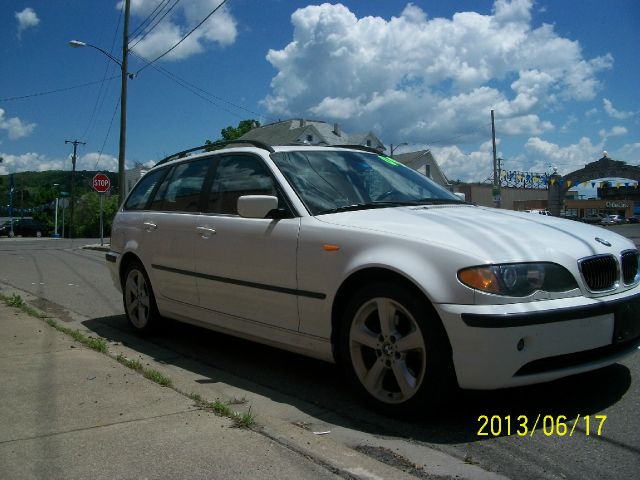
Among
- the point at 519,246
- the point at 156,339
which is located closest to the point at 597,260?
the point at 519,246

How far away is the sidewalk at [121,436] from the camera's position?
2711 mm

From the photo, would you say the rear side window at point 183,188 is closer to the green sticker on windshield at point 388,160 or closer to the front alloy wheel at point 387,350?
the green sticker on windshield at point 388,160

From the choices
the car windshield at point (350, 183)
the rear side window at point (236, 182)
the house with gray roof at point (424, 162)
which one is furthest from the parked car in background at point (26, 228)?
the car windshield at point (350, 183)

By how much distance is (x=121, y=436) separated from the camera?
10.2 feet

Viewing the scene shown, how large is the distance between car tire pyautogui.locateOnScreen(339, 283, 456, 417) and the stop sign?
21044 millimetres

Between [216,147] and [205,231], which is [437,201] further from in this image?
[216,147]

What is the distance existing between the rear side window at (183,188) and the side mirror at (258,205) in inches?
41.3

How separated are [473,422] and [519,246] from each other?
40.3 inches

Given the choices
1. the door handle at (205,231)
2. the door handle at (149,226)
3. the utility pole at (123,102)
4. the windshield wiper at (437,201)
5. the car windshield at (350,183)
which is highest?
the utility pole at (123,102)

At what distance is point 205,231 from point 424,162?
6538 cm

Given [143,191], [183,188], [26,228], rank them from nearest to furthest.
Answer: [183,188] < [143,191] < [26,228]

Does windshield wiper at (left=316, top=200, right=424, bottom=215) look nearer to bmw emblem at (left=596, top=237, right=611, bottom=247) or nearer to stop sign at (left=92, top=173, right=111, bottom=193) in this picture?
bmw emblem at (left=596, top=237, right=611, bottom=247)

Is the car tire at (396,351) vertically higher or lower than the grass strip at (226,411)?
higher

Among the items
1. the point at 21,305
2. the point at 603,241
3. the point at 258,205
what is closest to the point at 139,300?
the point at 21,305
